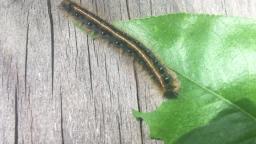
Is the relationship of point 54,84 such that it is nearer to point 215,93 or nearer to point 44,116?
point 44,116

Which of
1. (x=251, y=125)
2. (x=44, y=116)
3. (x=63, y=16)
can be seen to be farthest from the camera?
(x=63, y=16)

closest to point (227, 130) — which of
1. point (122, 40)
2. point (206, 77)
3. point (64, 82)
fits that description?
point (206, 77)

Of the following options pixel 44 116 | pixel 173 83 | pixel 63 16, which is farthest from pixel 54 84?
pixel 173 83

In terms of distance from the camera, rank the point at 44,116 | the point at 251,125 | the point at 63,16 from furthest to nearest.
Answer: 1. the point at 63,16
2. the point at 44,116
3. the point at 251,125

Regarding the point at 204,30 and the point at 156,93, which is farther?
the point at 156,93

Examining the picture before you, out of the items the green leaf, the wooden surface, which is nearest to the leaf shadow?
the green leaf

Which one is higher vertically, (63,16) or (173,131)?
(63,16)
